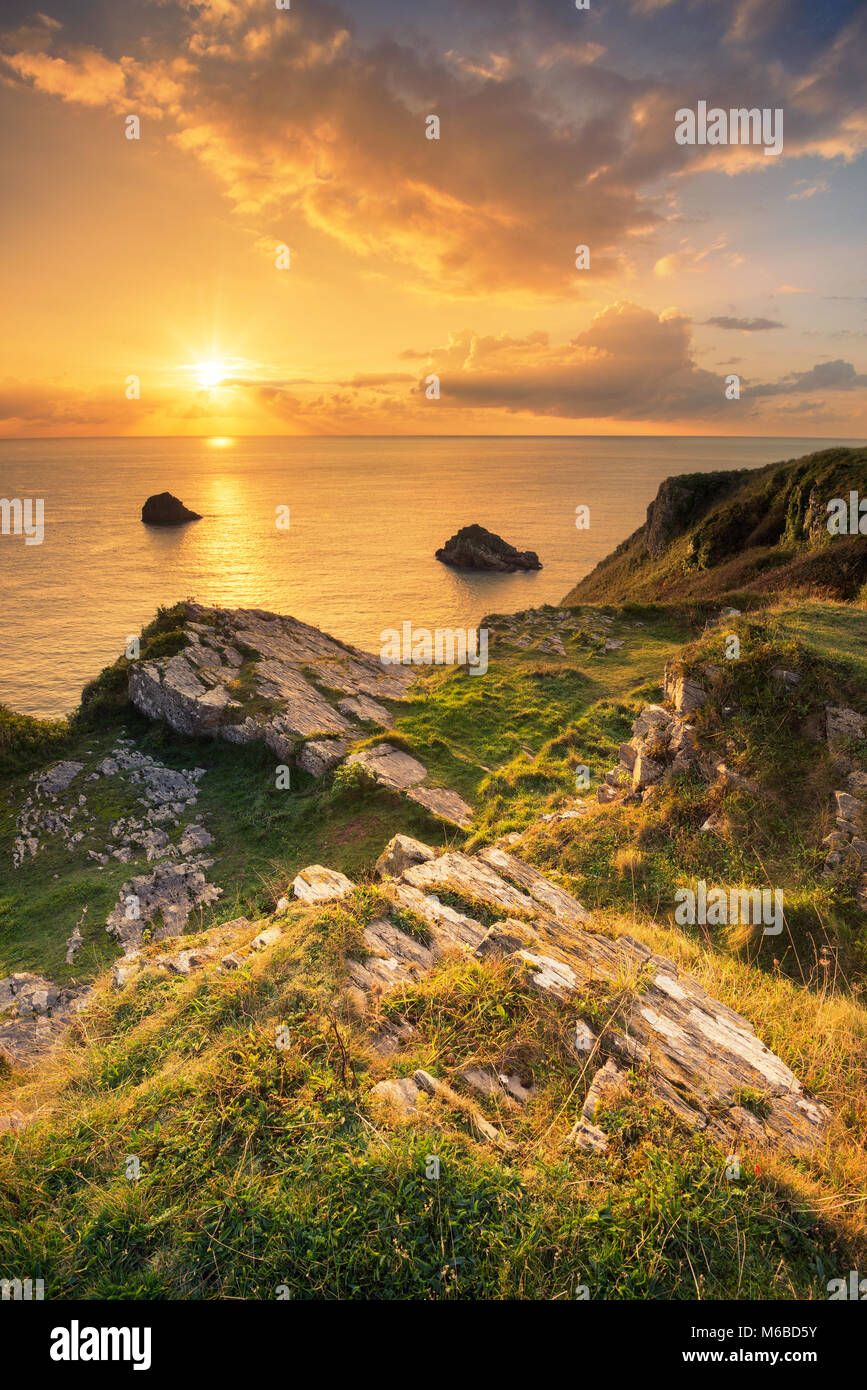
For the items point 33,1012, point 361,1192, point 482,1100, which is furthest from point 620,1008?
point 33,1012

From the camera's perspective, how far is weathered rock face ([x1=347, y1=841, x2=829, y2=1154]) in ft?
16.5

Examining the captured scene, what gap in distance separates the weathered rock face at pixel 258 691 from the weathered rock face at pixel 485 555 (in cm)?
6434

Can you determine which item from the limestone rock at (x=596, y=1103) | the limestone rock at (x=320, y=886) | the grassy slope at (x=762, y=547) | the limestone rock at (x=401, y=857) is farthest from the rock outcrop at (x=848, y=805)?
the grassy slope at (x=762, y=547)

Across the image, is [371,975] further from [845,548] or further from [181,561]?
[181,561]

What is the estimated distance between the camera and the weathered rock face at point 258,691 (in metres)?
20.6

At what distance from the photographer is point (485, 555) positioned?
90750 mm

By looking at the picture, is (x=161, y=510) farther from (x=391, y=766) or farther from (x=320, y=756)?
(x=391, y=766)

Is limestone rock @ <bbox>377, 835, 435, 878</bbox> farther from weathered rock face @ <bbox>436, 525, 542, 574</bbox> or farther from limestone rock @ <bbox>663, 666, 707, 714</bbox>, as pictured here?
weathered rock face @ <bbox>436, 525, 542, 574</bbox>

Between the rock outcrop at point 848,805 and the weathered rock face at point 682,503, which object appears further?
the weathered rock face at point 682,503

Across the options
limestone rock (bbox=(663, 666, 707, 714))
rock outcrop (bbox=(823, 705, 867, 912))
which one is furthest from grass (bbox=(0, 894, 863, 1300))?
limestone rock (bbox=(663, 666, 707, 714))

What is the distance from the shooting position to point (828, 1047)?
6066 mm

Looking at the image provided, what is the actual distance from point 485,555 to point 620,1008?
88.8m

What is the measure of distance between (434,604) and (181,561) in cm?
4459

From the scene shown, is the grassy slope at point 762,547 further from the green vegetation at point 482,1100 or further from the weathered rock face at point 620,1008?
the weathered rock face at point 620,1008
